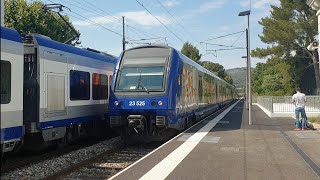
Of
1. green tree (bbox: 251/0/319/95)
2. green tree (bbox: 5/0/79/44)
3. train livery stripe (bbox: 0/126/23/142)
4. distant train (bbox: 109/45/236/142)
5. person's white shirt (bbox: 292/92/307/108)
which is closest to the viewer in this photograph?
train livery stripe (bbox: 0/126/23/142)

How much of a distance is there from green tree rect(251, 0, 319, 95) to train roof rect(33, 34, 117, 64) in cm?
3603

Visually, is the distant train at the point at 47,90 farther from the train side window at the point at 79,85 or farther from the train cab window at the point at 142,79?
the train cab window at the point at 142,79

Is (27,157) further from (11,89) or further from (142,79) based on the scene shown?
(142,79)

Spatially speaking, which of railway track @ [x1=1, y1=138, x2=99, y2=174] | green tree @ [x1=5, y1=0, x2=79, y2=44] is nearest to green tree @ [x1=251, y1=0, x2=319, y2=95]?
green tree @ [x1=5, y1=0, x2=79, y2=44]

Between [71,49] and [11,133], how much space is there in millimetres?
4372

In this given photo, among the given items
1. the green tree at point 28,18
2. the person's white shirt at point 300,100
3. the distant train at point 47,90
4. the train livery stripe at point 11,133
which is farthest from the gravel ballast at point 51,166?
the green tree at point 28,18

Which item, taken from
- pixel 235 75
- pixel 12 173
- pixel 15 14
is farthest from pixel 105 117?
pixel 235 75

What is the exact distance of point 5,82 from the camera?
892 centimetres

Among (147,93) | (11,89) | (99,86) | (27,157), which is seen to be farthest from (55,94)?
(99,86)

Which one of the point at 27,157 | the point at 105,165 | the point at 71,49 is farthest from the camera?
the point at 71,49

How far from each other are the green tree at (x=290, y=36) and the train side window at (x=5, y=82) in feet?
143

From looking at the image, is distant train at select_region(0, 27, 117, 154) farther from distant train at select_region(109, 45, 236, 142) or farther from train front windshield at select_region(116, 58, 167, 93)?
train front windshield at select_region(116, 58, 167, 93)

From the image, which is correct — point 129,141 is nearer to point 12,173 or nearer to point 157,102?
point 157,102

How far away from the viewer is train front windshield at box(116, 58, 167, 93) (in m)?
13.6
